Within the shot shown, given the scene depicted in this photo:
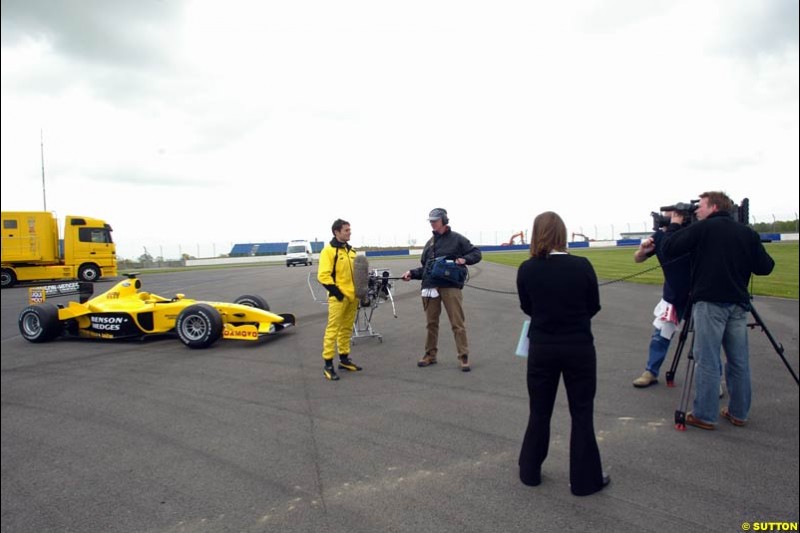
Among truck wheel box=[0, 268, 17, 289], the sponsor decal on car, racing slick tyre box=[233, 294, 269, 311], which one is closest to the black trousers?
racing slick tyre box=[233, 294, 269, 311]

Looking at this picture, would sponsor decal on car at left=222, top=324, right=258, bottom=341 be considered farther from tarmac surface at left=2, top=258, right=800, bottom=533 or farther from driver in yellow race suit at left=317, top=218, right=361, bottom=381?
driver in yellow race suit at left=317, top=218, right=361, bottom=381

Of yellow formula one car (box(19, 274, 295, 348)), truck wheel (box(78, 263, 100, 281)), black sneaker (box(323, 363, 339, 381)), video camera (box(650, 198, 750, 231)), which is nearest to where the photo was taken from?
truck wheel (box(78, 263, 100, 281))

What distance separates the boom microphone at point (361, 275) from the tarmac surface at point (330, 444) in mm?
301

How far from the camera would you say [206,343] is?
5824 mm

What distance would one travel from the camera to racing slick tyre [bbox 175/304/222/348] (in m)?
5.65

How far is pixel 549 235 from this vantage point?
2.94m

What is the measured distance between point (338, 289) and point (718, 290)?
344cm

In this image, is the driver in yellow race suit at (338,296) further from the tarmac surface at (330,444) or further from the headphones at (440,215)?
the headphones at (440,215)

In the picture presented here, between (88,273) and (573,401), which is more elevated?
(88,273)

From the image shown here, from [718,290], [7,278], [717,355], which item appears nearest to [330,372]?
[717,355]

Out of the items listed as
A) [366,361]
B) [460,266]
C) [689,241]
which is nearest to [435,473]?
[460,266]

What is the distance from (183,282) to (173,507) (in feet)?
4.85

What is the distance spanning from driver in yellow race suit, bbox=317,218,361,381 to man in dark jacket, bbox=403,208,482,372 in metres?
0.67

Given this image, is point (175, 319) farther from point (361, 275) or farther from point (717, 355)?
point (717, 355)
